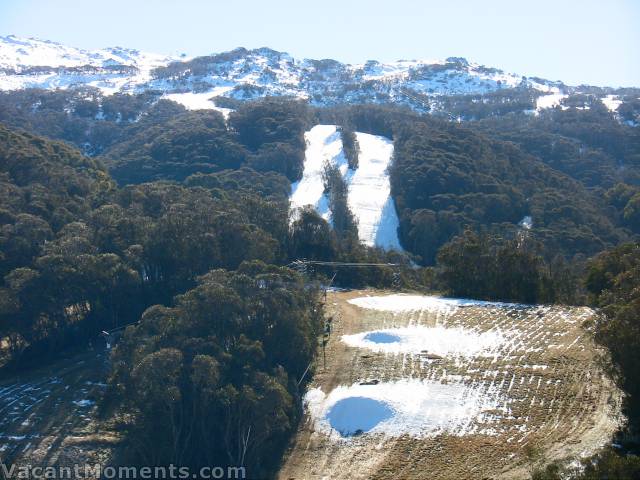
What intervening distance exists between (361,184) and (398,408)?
6451cm

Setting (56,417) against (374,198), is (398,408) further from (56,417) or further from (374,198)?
(374,198)

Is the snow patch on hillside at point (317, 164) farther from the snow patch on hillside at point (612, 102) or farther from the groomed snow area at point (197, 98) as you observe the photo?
the snow patch on hillside at point (612, 102)

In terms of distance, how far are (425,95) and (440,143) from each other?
99186 millimetres

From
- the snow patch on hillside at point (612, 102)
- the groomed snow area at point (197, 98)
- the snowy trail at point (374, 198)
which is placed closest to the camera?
the snowy trail at point (374, 198)

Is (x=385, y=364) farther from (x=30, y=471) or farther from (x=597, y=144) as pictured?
(x=597, y=144)

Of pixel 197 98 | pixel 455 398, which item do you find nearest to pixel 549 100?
pixel 197 98

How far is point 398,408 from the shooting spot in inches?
990

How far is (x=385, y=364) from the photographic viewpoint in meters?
28.8

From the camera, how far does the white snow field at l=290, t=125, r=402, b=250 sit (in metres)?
75.3

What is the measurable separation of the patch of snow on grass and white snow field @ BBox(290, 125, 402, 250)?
34.7 meters

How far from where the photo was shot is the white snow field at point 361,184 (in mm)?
75312

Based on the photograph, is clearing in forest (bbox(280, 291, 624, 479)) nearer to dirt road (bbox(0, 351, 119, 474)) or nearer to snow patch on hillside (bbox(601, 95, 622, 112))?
dirt road (bbox(0, 351, 119, 474))

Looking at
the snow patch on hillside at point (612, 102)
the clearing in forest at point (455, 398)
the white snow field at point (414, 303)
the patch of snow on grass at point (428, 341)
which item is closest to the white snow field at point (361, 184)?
the white snow field at point (414, 303)

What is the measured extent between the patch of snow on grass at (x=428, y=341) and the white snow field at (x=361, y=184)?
34.7 meters
